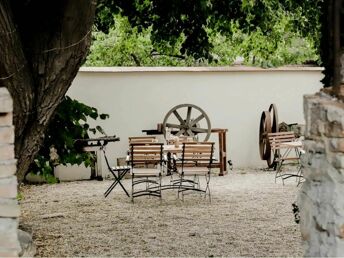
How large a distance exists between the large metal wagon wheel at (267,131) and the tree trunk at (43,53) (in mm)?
6396

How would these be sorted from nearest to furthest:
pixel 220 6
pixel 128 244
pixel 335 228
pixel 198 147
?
1. pixel 335 228
2. pixel 128 244
3. pixel 220 6
4. pixel 198 147

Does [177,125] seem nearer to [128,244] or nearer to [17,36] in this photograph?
[128,244]

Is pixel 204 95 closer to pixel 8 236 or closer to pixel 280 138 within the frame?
pixel 280 138

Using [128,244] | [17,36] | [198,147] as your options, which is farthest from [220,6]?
[17,36]

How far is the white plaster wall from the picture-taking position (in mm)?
10672

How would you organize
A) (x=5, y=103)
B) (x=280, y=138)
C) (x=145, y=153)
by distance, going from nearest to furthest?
(x=5, y=103) → (x=145, y=153) → (x=280, y=138)

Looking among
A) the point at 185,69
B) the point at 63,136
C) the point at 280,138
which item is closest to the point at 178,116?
the point at 185,69

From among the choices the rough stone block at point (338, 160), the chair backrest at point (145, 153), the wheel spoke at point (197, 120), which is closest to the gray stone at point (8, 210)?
the rough stone block at point (338, 160)

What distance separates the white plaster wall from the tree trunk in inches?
229

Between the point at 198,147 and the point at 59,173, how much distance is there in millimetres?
3285

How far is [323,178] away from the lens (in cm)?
297

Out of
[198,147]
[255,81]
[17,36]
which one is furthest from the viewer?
[255,81]

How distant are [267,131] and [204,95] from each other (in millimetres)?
1378

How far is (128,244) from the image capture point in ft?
18.5
